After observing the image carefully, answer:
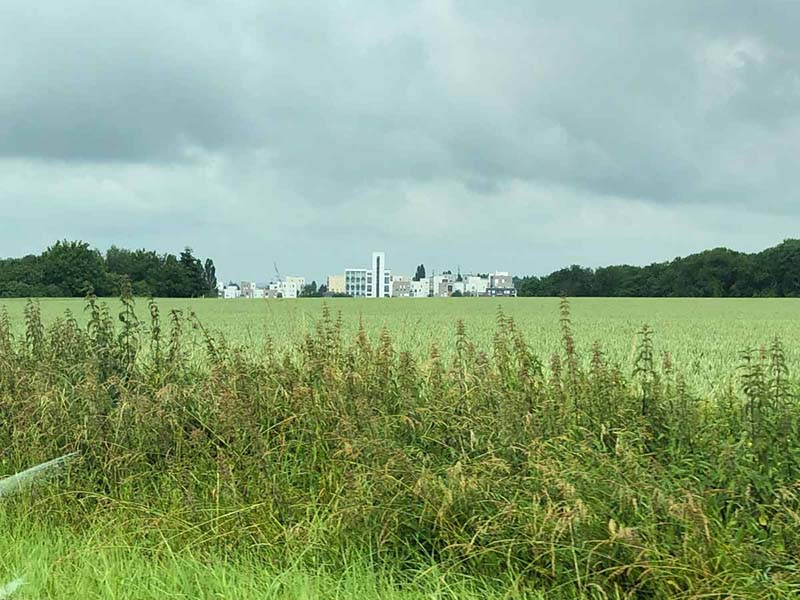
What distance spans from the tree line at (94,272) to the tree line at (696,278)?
1507 inches

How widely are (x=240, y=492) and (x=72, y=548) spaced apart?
1133mm

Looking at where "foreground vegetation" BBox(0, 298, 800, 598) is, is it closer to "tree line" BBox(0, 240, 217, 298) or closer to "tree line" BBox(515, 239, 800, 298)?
"tree line" BBox(0, 240, 217, 298)

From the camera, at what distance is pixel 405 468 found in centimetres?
463

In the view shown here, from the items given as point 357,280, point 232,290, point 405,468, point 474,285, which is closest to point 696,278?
point 474,285

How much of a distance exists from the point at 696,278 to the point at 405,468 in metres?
87.1

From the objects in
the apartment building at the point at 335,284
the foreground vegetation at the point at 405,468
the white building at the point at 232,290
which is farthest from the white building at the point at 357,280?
the foreground vegetation at the point at 405,468

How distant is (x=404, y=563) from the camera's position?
4148 mm

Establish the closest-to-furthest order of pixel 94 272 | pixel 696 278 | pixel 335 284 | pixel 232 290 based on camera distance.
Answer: pixel 232 290 < pixel 335 284 < pixel 94 272 < pixel 696 278

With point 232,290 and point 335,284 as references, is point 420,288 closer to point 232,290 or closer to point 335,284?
point 335,284

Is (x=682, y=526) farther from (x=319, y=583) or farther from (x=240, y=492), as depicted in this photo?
(x=240, y=492)

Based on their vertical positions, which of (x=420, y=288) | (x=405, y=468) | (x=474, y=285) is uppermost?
(x=474, y=285)

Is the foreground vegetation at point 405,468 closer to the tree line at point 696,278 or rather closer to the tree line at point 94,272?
the tree line at point 94,272

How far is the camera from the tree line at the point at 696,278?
8262cm

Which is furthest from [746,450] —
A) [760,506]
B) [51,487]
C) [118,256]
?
[118,256]
